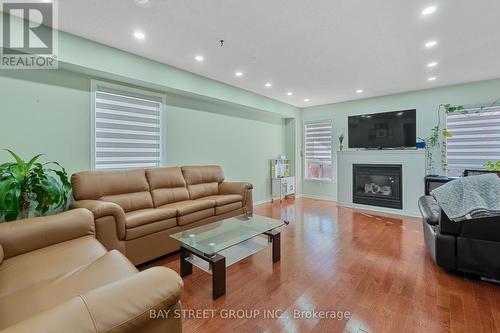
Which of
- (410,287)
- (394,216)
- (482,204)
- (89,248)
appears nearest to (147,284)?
(89,248)

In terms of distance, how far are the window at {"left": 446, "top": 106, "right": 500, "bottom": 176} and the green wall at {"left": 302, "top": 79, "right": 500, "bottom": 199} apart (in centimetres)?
23

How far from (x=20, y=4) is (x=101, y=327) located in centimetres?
302

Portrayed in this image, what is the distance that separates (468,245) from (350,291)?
120 centimetres

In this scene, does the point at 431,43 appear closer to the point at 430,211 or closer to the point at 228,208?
the point at 430,211

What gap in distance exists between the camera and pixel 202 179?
13.2ft

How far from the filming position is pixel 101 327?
72 cm

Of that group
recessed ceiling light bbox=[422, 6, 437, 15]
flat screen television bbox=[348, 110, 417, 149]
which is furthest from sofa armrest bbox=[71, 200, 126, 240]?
flat screen television bbox=[348, 110, 417, 149]

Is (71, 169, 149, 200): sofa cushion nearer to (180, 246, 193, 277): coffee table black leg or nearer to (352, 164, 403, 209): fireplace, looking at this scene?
(180, 246, 193, 277): coffee table black leg

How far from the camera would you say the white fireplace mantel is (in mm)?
4488

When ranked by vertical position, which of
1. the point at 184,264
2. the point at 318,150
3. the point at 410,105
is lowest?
the point at 184,264

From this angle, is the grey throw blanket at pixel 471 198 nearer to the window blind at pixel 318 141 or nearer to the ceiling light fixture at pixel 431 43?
the ceiling light fixture at pixel 431 43

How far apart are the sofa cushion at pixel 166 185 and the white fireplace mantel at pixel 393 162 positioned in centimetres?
368

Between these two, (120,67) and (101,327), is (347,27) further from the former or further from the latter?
(101,327)

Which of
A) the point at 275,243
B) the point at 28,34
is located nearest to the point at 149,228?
the point at 275,243
